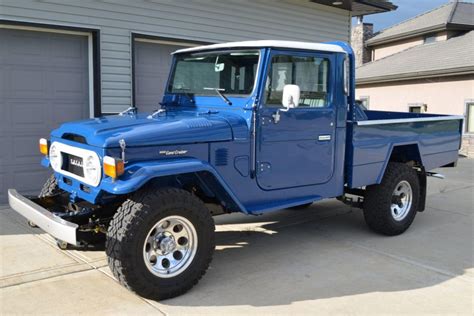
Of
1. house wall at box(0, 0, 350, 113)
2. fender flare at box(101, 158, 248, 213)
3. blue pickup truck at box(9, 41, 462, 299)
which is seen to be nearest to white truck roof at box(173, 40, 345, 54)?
blue pickup truck at box(9, 41, 462, 299)

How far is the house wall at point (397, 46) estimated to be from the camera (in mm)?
20188

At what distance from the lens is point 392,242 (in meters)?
5.32

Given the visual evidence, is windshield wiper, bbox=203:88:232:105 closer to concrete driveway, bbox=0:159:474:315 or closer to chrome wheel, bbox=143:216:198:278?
chrome wheel, bbox=143:216:198:278

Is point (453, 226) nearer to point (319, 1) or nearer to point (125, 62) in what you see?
point (125, 62)

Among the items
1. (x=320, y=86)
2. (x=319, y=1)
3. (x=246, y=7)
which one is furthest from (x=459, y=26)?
(x=320, y=86)

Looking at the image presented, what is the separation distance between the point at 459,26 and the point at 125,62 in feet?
55.5

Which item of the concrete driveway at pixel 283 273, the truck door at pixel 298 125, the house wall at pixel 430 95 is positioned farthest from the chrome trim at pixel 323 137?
the house wall at pixel 430 95

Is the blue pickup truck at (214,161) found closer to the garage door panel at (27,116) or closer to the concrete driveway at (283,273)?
the concrete driveway at (283,273)

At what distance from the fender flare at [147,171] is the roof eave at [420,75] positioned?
13.5 m

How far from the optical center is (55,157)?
4270 mm

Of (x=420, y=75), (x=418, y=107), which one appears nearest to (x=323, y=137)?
(x=420, y=75)

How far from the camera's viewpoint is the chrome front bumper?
11.3 ft

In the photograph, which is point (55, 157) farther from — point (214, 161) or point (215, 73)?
point (215, 73)

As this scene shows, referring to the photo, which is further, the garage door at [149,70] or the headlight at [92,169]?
the garage door at [149,70]
